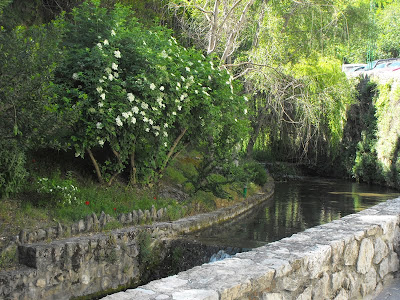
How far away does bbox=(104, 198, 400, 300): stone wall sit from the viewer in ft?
8.51

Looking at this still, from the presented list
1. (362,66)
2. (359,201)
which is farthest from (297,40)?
(362,66)

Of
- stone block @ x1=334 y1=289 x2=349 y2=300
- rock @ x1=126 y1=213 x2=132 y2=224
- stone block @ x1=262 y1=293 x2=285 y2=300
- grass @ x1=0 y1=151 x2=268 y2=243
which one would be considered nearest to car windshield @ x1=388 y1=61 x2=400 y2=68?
grass @ x1=0 y1=151 x2=268 y2=243

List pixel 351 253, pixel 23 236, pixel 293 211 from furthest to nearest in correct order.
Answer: pixel 293 211 → pixel 23 236 → pixel 351 253

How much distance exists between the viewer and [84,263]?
6520mm

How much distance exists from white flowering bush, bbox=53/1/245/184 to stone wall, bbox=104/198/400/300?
14.6 ft

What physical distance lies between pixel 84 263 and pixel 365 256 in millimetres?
4099

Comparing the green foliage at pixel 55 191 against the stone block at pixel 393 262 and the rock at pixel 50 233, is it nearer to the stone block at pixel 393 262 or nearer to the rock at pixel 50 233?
the rock at pixel 50 233

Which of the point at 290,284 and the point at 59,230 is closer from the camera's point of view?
the point at 290,284

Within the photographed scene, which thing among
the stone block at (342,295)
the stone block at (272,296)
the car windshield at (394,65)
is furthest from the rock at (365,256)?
the car windshield at (394,65)

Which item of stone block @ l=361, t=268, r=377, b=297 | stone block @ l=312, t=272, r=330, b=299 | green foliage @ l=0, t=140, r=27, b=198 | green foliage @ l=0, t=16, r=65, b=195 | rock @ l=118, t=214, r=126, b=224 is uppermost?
green foliage @ l=0, t=16, r=65, b=195

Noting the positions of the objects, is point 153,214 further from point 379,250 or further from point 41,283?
point 379,250

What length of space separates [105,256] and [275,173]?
1694 cm

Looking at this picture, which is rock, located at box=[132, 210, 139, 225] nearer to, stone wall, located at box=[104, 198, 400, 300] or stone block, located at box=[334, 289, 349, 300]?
stone wall, located at box=[104, 198, 400, 300]

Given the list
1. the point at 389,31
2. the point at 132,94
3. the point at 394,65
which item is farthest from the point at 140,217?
the point at 389,31
